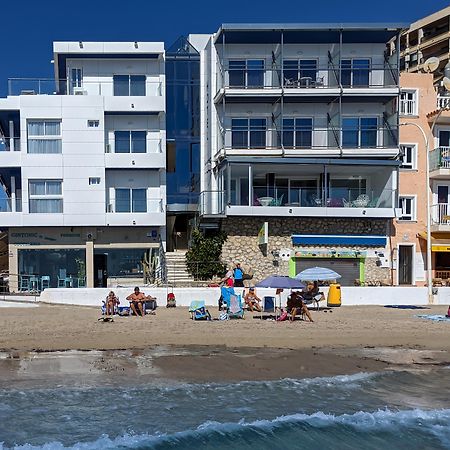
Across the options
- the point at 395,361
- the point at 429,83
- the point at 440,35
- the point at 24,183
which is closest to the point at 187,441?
the point at 395,361

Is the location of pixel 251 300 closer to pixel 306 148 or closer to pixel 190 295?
pixel 190 295

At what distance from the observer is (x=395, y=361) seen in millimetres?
13102

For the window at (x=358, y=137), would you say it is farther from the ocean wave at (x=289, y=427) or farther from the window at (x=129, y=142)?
the ocean wave at (x=289, y=427)

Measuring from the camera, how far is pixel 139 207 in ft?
98.3

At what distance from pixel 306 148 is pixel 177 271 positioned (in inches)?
366

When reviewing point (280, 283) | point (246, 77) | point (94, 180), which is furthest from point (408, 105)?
point (94, 180)

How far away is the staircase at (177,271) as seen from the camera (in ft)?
88.1

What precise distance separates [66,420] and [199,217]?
20060 millimetres

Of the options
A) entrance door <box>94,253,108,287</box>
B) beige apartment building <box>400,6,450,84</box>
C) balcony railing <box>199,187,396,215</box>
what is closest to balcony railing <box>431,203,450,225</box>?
balcony railing <box>199,187,396,215</box>

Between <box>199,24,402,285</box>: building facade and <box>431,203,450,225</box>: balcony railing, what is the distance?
121 inches

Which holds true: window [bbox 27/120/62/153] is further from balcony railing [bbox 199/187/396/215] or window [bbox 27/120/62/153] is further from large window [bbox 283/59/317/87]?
large window [bbox 283/59/317/87]

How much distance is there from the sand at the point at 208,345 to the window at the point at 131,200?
35.9 feet

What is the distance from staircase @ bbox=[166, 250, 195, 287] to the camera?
88.1 feet

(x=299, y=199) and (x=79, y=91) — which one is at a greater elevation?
(x=79, y=91)
